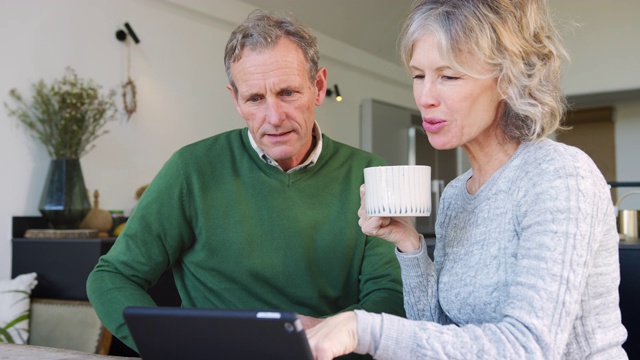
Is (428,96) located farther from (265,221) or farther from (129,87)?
(129,87)

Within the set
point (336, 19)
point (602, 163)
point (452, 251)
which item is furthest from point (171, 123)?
point (602, 163)

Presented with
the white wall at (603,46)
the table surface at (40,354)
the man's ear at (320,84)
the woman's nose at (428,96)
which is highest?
the white wall at (603,46)

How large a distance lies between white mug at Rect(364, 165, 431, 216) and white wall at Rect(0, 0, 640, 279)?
115 inches

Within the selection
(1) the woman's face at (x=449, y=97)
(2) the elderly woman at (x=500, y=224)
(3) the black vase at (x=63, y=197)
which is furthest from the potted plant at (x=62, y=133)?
(1) the woman's face at (x=449, y=97)

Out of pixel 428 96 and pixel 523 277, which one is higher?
pixel 428 96

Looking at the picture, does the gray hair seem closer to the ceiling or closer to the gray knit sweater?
the gray knit sweater

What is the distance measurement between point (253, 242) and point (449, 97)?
62cm

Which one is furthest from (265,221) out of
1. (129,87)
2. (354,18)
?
(354,18)

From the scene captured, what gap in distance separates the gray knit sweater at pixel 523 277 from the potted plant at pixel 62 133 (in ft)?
8.75

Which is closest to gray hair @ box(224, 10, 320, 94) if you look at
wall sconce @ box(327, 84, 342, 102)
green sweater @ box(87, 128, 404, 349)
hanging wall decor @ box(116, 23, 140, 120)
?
green sweater @ box(87, 128, 404, 349)

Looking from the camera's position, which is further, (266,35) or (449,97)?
(266,35)

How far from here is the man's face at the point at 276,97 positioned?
147 centimetres

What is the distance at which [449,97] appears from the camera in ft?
3.43

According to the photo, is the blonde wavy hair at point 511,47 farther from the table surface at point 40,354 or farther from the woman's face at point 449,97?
the table surface at point 40,354
